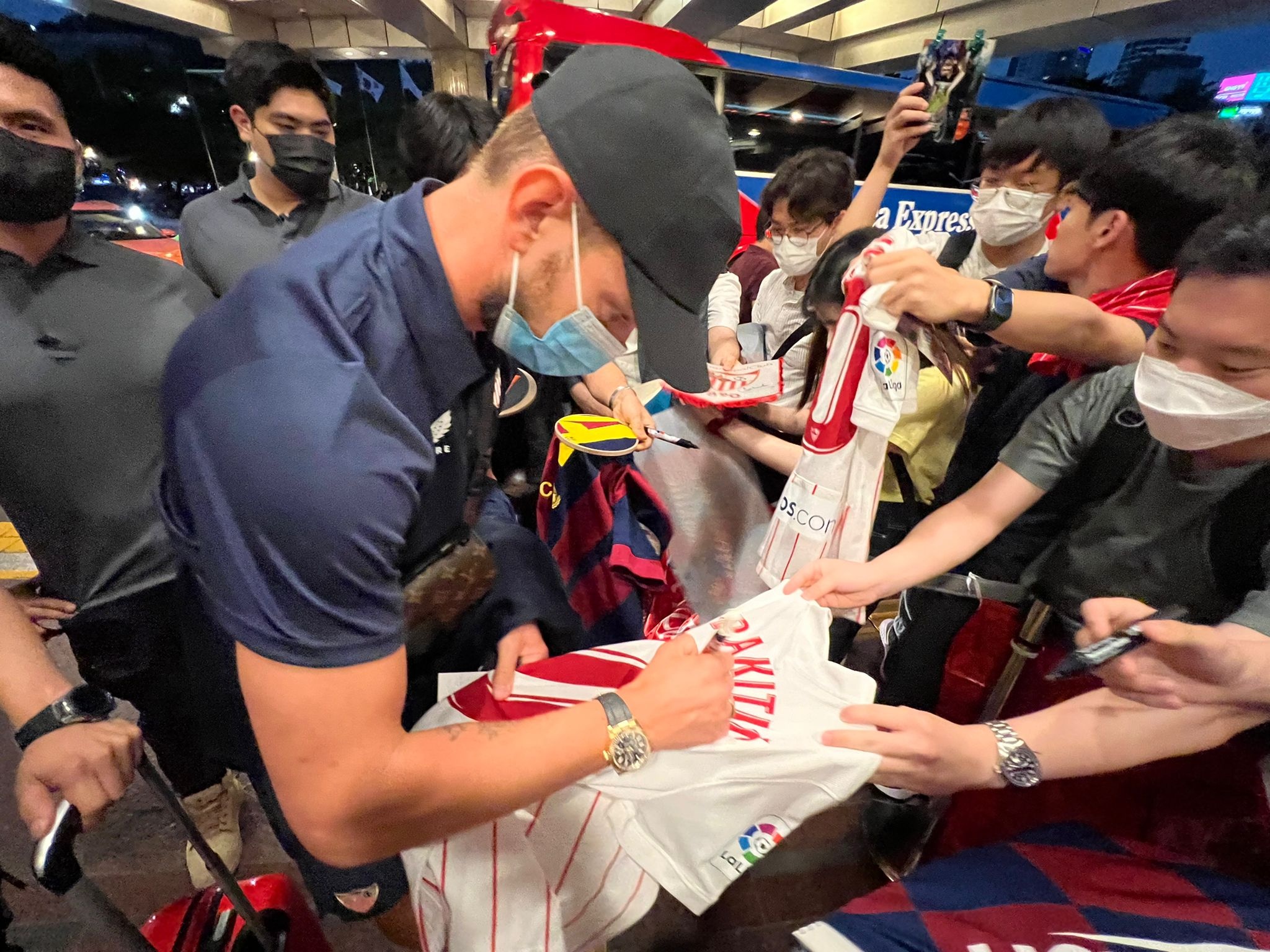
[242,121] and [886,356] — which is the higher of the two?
[242,121]

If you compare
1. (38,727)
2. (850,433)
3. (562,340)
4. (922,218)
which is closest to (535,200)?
(562,340)

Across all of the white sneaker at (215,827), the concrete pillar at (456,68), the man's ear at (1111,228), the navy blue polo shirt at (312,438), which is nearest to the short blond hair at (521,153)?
the navy blue polo shirt at (312,438)

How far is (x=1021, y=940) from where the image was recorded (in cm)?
85

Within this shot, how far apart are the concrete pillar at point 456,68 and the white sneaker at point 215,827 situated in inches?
314

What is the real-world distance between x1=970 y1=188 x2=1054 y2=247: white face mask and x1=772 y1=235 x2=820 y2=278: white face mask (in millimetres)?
635

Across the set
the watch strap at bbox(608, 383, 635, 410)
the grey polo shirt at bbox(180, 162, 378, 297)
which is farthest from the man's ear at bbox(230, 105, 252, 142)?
the watch strap at bbox(608, 383, 635, 410)

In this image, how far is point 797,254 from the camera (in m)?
2.64

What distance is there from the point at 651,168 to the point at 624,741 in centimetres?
84

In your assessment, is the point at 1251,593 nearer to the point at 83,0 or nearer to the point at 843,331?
the point at 843,331

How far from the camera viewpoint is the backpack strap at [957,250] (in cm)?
251

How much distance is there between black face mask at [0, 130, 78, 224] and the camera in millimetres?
1159

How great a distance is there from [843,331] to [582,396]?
1.13m

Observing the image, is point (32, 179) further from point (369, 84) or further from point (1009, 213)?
point (369, 84)

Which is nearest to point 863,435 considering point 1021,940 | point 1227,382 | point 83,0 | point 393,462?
point 1227,382
